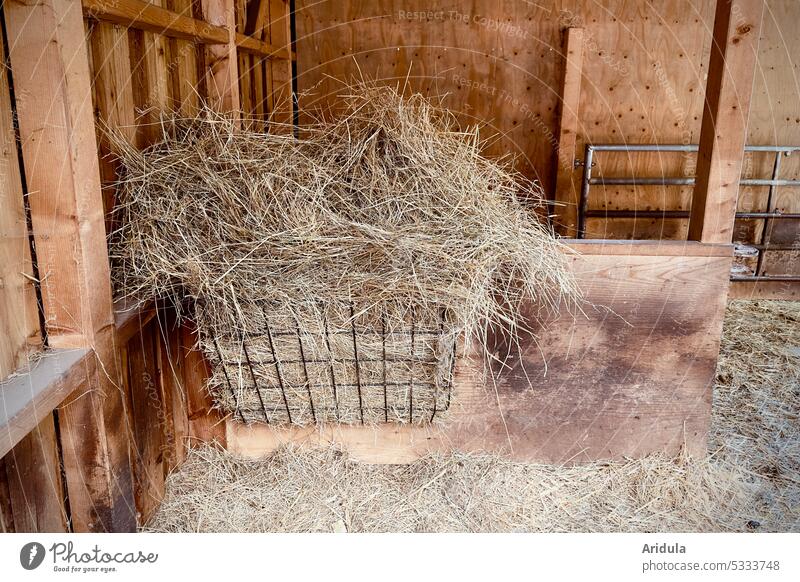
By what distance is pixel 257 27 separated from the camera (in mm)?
2980

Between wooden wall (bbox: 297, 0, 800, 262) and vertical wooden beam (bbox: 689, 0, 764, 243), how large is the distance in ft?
5.98

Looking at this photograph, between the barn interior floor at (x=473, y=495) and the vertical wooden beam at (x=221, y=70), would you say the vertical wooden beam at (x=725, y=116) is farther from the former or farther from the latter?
the vertical wooden beam at (x=221, y=70)

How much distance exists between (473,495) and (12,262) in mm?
1305

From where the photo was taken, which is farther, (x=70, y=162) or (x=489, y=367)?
(x=489, y=367)

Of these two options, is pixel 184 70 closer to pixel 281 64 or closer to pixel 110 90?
pixel 110 90

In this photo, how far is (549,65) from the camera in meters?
3.82

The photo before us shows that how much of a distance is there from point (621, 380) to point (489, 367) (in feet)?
1.31

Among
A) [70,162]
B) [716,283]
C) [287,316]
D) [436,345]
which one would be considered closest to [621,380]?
[716,283]

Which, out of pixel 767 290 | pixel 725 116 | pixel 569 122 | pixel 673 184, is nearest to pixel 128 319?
pixel 725 116

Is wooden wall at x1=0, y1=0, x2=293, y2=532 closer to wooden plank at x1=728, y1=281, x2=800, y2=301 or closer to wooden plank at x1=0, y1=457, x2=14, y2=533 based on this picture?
wooden plank at x1=0, y1=457, x2=14, y2=533

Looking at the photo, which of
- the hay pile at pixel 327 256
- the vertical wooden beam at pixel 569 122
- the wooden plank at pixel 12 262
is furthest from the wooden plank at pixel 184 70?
the vertical wooden beam at pixel 569 122

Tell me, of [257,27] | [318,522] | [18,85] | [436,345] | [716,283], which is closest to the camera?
[18,85]

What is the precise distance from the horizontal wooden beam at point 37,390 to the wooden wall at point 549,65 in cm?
278

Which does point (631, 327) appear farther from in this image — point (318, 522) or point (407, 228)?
point (318, 522)
